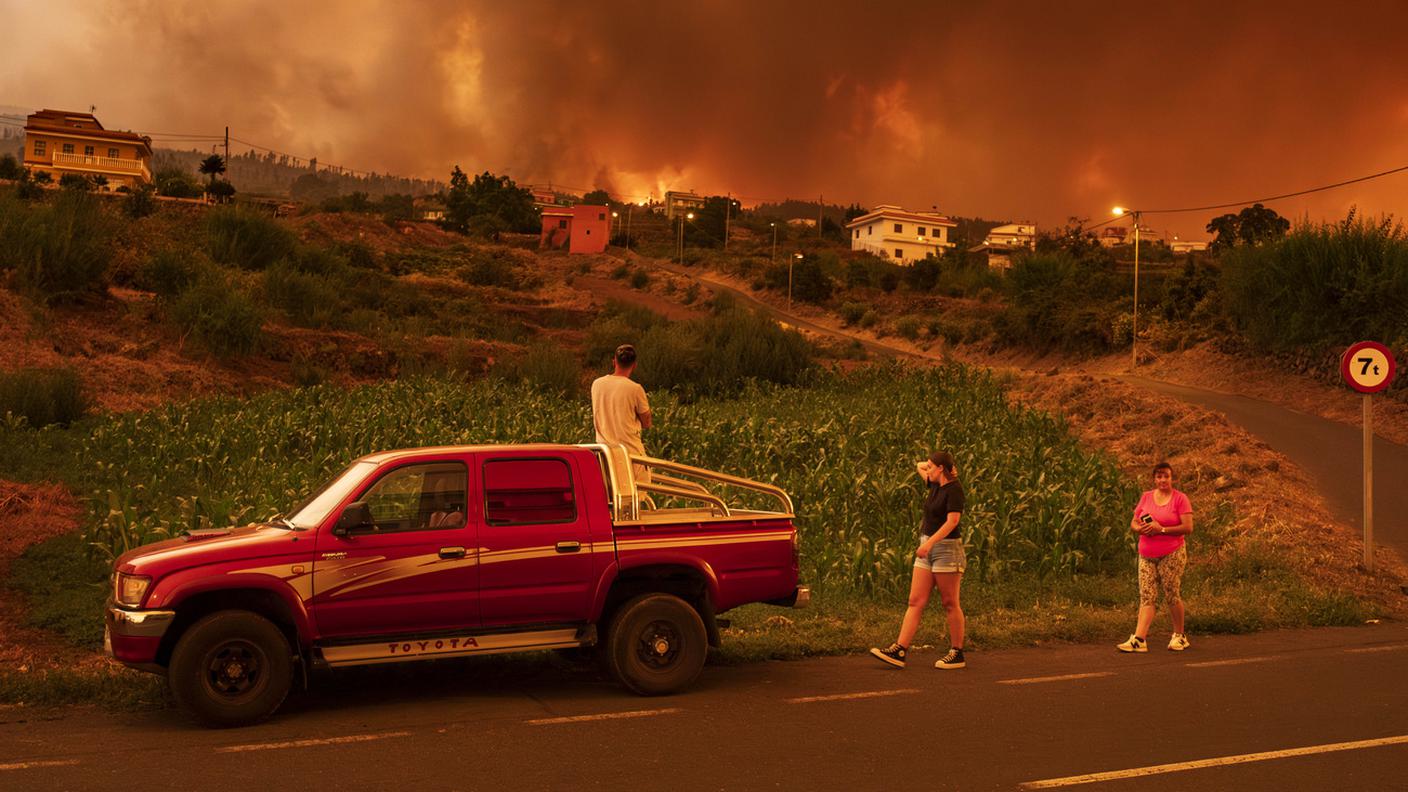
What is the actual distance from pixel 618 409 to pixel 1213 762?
621 centimetres

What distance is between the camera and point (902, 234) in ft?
417

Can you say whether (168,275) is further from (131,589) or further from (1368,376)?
(1368,376)

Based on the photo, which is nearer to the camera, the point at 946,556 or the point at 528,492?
the point at 528,492

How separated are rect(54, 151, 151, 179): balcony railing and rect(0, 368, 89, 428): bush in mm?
93244

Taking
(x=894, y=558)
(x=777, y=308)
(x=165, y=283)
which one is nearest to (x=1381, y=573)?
(x=894, y=558)

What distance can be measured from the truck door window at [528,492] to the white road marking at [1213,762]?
12.4 ft

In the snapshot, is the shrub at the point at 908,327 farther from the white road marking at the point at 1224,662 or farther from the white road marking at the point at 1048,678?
the white road marking at the point at 1048,678

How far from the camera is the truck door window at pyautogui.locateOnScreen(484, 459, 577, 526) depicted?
26.8 ft

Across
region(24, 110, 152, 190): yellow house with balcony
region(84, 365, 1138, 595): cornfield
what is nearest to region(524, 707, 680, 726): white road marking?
region(84, 365, 1138, 595): cornfield

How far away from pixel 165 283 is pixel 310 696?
30.7 m

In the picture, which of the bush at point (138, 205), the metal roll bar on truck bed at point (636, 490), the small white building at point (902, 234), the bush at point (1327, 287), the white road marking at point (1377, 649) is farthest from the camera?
the small white building at point (902, 234)

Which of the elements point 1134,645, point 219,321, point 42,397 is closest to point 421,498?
point 1134,645

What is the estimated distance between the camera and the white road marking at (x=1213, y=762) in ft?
20.7

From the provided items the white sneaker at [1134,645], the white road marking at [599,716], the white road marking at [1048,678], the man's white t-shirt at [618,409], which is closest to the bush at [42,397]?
the man's white t-shirt at [618,409]
